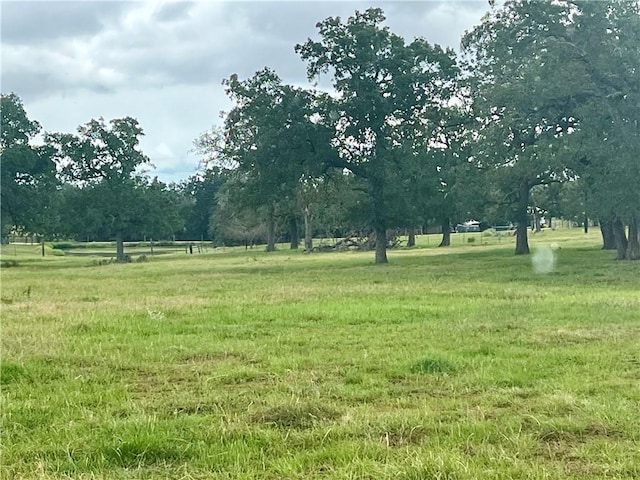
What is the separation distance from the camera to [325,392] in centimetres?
674

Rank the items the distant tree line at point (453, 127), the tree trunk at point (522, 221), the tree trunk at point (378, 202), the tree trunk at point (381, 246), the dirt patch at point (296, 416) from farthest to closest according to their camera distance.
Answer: the tree trunk at point (522, 221)
the tree trunk at point (381, 246)
the tree trunk at point (378, 202)
the distant tree line at point (453, 127)
the dirt patch at point (296, 416)

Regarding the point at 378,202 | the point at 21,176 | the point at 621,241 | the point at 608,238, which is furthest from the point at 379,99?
the point at 21,176

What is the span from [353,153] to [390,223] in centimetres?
360

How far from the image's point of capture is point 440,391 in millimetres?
6805

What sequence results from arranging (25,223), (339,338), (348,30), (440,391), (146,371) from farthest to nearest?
1. (25,223)
2. (348,30)
3. (339,338)
4. (146,371)
5. (440,391)

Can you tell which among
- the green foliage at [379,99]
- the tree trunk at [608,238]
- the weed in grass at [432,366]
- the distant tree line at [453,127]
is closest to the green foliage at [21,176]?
the distant tree line at [453,127]

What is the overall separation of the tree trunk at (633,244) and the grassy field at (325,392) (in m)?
17.4

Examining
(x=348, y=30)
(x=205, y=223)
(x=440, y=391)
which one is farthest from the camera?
(x=205, y=223)

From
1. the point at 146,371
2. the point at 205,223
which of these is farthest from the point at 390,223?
the point at 205,223

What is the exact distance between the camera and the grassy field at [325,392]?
15.9ft

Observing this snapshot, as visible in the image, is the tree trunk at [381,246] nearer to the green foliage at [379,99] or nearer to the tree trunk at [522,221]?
the green foliage at [379,99]

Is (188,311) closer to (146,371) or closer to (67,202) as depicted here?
(146,371)

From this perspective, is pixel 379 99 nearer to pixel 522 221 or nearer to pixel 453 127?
pixel 453 127

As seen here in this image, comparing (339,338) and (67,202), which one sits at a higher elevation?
(67,202)
